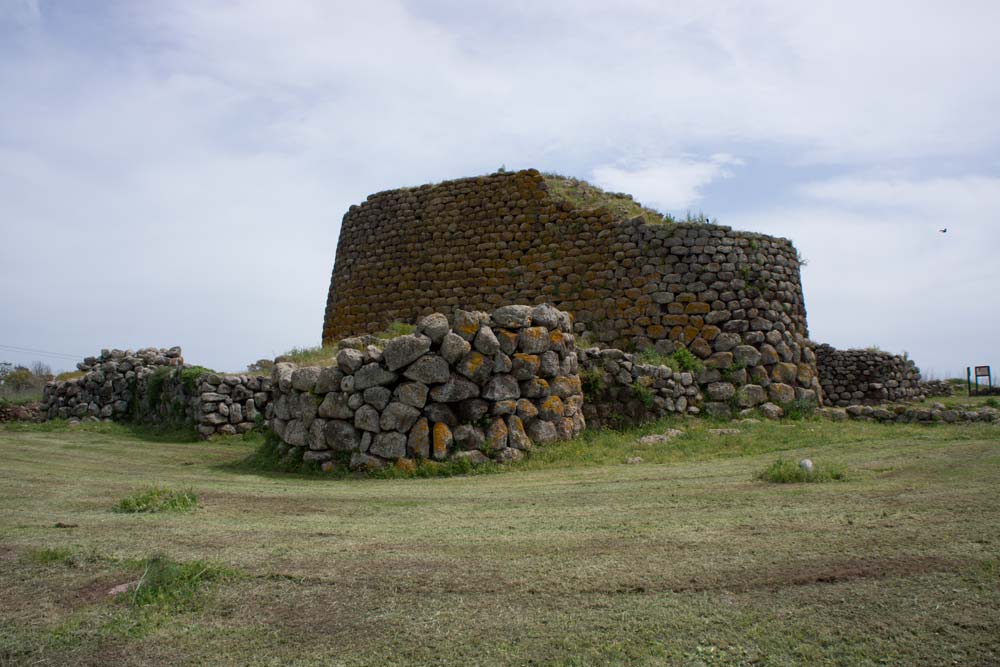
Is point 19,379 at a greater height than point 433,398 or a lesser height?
greater

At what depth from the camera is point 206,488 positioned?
27.0 feet

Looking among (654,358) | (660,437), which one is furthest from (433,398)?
(654,358)

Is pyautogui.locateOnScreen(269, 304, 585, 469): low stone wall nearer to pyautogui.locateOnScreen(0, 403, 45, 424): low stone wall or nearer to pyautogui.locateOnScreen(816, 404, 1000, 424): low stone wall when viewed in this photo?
pyautogui.locateOnScreen(816, 404, 1000, 424): low stone wall

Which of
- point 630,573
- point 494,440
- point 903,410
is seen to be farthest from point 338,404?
point 903,410

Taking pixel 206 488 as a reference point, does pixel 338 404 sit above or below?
above

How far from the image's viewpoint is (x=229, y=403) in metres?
15.4

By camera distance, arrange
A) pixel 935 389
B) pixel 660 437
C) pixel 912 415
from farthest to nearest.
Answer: pixel 935 389
pixel 912 415
pixel 660 437

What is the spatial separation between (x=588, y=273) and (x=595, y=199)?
Answer: 2.31 meters

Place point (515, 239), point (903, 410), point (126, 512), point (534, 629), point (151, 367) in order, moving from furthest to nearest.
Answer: point (151, 367) → point (515, 239) → point (903, 410) → point (126, 512) → point (534, 629)

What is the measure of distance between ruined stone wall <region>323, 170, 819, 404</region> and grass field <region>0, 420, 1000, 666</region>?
674cm

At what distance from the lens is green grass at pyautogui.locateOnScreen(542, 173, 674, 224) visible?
15625 mm

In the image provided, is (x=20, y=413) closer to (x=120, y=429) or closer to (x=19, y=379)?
(x=120, y=429)

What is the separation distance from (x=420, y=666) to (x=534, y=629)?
60 centimetres

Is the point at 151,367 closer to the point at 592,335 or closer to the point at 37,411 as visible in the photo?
the point at 37,411
